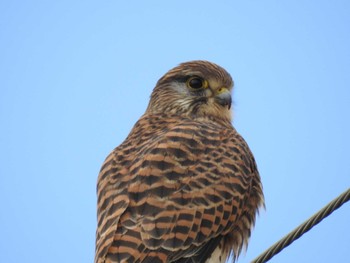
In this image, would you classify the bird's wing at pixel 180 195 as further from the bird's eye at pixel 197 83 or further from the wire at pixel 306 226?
the bird's eye at pixel 197 83

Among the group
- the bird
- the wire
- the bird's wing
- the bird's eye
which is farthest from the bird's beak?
the wire

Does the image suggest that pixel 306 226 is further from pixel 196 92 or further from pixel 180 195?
pixel 196 92

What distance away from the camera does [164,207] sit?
4594mm

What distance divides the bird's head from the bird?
37cm

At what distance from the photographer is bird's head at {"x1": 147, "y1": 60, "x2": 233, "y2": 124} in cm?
629

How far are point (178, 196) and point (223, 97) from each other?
1858 mm

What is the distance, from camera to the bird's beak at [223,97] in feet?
20.7

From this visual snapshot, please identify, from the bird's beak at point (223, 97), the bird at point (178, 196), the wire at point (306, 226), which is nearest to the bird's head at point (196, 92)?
the bird's beak at point (223, 97)

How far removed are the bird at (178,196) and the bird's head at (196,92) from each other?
370mm

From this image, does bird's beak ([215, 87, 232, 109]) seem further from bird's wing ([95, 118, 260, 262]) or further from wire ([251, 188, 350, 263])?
wire ([251, 188, 350, 263])

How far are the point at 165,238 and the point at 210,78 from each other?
2251mm

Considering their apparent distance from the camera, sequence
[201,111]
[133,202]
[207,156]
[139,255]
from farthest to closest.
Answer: [201,111], [207,156], [133,202], [139,255]

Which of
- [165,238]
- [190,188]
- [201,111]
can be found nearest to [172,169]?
[190,188]

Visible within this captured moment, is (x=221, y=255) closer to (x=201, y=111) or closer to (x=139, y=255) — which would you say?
(x=139, y=255)
